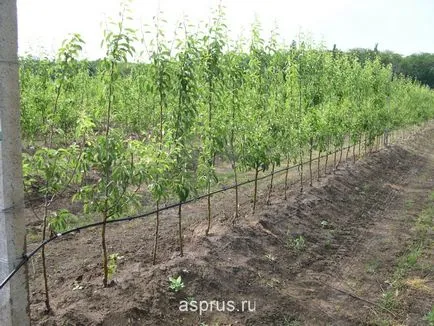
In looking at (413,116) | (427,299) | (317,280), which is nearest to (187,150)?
(317,280)

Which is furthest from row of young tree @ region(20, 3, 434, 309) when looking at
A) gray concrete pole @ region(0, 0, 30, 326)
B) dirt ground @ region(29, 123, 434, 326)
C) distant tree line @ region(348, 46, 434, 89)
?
distant tree line @ region(348, 46, 434, 89)

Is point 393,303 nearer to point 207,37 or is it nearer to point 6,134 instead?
point 207,37

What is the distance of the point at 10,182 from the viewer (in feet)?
9.50

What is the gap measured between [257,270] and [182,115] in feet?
8.42

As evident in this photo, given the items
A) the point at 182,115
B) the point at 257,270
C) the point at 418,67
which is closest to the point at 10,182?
the point at 182,115

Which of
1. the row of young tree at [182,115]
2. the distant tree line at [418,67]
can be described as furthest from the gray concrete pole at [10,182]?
the distant tree line at [418,67]

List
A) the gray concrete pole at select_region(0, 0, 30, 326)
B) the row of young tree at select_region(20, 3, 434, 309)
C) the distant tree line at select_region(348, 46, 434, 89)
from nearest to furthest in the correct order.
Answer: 1. the gray concrete pole at select_region(0, 0, 30, 326)
2. the row of young tree at select_region(20, 3, 434, 309)
3. the distant tree line at select_region(348, 46, 434, 89)

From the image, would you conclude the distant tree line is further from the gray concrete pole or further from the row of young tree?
the gray concrete pole

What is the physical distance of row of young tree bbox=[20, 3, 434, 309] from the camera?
4602mm

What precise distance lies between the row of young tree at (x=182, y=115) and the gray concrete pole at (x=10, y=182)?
51.1 inches

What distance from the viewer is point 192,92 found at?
5.92 metres

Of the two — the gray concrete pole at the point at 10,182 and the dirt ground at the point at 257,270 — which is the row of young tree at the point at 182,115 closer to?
the dirt ground at the point at 257,270

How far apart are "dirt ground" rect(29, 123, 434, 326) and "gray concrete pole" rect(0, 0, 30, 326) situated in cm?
150

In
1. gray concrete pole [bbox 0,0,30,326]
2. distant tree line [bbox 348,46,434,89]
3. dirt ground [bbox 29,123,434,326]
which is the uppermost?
distant tree line [bbox 348,46,434,89]
